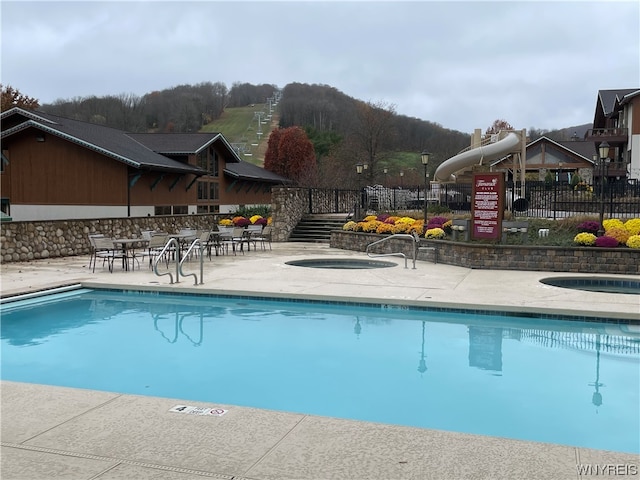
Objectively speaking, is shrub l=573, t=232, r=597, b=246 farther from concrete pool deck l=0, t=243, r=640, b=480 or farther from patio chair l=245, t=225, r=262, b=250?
concrete pool deck l=0, t=243, r=640, b=480

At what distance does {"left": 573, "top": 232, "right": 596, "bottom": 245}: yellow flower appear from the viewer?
43.6 ft

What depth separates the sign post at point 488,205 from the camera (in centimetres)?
1425

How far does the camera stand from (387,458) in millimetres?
3473

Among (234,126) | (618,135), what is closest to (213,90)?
(234,126)

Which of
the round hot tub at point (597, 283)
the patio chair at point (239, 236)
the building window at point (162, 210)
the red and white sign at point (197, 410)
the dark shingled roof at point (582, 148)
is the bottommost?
the round hot tub at point (597, 283)

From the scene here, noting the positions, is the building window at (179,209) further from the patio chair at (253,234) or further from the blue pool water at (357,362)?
the blue pool water at (357,362)

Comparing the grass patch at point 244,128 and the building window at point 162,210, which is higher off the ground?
the grass patch at point 244,128

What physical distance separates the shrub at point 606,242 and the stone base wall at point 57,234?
14.0 m

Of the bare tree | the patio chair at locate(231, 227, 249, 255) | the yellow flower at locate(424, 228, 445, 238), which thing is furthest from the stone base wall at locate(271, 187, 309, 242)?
the bare tree

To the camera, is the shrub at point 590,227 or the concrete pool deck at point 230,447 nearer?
the concrete pool deck at point 230,447

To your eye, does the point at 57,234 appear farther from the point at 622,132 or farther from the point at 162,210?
the point at 622,132

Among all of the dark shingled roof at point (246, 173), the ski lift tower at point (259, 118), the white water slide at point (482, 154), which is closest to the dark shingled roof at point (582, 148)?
the dark shingled roof at point (246, 173)

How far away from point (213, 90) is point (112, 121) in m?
42.3

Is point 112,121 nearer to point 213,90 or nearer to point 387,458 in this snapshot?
point 213,90
